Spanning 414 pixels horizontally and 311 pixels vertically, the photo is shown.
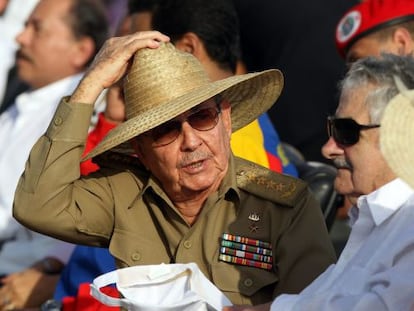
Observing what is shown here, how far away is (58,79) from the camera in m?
6.96

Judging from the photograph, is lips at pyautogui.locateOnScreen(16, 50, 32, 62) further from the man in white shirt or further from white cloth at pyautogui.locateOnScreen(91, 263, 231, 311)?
white cloth at pyautogui.locateOnScreen(91, 263, 231, 311)

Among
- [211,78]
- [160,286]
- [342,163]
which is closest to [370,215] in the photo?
[342,163]

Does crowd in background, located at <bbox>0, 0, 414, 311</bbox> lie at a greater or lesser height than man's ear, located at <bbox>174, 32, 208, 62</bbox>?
lesser

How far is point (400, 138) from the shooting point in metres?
2.88

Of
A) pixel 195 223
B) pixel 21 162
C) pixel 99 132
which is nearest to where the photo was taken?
pixel 195 223

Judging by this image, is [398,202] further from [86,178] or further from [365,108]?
[86,178]

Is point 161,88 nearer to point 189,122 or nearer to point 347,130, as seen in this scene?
point 189,122

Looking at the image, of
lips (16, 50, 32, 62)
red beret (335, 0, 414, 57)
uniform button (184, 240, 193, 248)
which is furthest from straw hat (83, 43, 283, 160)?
lips (16, 50, 32, 62)

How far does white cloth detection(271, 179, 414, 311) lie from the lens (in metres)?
3.36

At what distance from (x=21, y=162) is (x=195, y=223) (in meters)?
2.38

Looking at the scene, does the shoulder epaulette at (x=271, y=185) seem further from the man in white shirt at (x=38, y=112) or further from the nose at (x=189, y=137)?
the man in white shirt at (x=38, y=112)

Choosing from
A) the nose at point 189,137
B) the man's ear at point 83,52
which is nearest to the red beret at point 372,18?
the man's ear at point 83,52

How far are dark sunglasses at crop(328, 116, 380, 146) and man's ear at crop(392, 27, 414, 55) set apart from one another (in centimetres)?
157

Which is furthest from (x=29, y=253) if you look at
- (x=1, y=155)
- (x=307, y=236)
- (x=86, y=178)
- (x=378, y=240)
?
(x=378, y=240)
